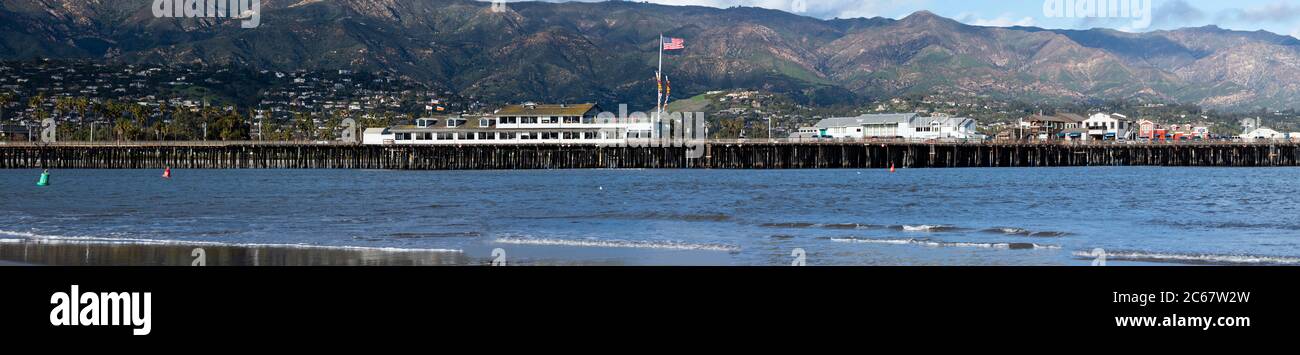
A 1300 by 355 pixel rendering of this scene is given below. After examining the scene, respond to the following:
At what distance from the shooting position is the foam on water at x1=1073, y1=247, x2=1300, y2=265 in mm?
22359

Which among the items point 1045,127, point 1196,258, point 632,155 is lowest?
point 1196,258

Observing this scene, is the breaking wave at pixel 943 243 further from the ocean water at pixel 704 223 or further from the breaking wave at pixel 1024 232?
the breaking wave at pixel 1024 232

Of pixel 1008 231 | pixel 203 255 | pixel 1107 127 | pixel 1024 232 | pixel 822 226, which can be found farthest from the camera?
pixel 1107 127

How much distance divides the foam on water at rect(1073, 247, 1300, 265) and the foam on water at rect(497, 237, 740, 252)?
24.1ft

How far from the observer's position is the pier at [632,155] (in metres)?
97.1

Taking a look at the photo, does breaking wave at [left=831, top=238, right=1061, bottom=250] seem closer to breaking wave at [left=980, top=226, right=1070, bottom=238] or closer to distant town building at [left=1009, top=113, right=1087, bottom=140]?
breaking wave at [left=980, top=226, right=1070, bottom=238]

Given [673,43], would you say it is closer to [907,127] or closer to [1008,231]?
[907,127]

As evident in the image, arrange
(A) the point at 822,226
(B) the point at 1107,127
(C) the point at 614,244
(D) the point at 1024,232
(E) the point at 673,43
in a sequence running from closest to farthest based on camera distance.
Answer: (C) the point at 614,244
(D) the point at 1024,232
(A) the point at 822,226
(E) the point at 673,43
(B) the point at 1107,127

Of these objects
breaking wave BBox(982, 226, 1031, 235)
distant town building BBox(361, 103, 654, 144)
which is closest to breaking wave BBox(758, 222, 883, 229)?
breaking wave BBox(982, 226, 1031, 235)

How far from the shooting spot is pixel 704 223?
110 ft

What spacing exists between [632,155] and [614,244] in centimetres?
7028

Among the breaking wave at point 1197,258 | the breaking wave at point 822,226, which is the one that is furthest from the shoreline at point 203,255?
the breaking wave at point 1197,258

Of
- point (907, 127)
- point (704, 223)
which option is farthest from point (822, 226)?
point (907, 127)

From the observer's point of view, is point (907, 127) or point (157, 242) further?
point (907, 127)
